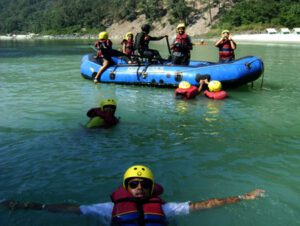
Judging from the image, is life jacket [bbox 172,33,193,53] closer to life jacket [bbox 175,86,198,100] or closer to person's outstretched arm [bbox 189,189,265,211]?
life jacket [bbox 175,86,198,100]

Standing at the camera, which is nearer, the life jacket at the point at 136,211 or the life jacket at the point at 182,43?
the life jacket at the point at 136,211

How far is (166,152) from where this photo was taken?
6.97m

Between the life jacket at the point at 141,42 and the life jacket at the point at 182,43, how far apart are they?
1.03 metres

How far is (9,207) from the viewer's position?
4.93m

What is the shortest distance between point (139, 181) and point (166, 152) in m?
2.81

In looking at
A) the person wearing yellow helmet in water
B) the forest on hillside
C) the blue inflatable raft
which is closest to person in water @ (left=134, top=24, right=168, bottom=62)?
the blue inflatable raft

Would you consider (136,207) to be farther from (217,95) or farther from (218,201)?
(217,95)

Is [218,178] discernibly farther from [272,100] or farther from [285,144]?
[272,100]

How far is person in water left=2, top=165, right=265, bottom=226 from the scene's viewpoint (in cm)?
409

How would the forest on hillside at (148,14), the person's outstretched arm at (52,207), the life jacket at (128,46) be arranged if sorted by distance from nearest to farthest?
the person's outstretched arm at (52,207), the life jacket at (128,46), the forest on hillside at (148,14)

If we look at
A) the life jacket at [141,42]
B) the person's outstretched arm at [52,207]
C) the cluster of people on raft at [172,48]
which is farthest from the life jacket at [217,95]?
the person's outstretched arm at [52,207]

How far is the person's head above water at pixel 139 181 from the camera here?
4.16m

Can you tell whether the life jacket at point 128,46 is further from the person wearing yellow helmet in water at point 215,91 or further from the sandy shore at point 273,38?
the sandy shore at point 273,38

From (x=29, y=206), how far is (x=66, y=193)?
31.0 inches
